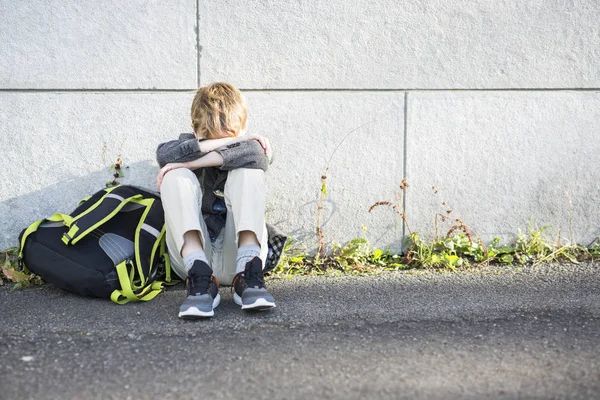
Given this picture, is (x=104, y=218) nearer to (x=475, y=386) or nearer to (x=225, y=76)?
(x=225, y=76)

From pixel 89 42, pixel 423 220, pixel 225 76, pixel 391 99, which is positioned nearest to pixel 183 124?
pixel 225 76

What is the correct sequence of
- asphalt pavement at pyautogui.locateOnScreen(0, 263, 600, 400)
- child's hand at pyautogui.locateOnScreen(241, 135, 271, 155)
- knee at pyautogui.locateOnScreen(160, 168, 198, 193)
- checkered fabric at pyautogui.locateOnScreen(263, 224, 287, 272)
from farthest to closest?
checkered fabric at pyautogui.locateOnScreen(263, 224, 287, 272) → child's hand at pyautogui.locateOnScreen(241, 135, 271, 155) → knee at pyautogui.locateOnScreen(160, 168, 198, 193) → asphalt pavement at pyautogui.locateOnScreen(0, 263, 600, 400)

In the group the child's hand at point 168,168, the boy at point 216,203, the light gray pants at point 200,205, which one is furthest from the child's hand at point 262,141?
the child's hand at point 168,168

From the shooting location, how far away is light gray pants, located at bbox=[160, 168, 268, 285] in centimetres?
331

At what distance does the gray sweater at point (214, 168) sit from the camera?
3.44m

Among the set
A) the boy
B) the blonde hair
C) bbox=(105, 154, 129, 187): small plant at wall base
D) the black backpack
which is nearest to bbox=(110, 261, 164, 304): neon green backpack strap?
the black backpack

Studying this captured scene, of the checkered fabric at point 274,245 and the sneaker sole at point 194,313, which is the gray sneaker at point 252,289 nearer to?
the sneaker sole at point 194,313

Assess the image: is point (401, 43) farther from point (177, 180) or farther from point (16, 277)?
point (16, 277)

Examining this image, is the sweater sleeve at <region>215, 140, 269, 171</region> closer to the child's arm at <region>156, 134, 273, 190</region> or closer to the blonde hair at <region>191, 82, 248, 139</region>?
the child's arm at <region>156, 134, 273, 190</region>

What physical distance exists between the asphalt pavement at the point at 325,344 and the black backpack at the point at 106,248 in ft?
0.38

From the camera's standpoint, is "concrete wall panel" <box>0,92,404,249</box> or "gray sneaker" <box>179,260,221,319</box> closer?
"gray sneaker" <box>179,260,221,319</box>

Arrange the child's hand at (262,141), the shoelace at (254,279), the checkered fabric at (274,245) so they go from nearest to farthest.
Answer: the shoelace at (254,279), the child's hand at (262,141), the checkered fabric at (274,245)

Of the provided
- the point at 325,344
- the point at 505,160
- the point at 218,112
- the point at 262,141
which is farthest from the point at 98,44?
the point at 505,160

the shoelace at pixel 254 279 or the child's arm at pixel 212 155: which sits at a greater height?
the child's arm at pixel 212 155
